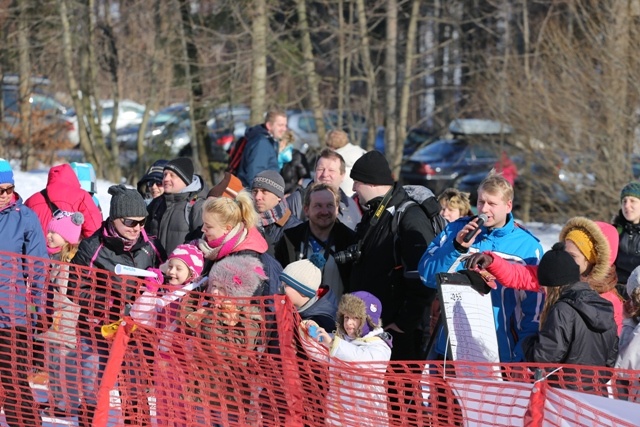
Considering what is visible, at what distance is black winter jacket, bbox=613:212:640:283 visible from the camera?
751 centimetres

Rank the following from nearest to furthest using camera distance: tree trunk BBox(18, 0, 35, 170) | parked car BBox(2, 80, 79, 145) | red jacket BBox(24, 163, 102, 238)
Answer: red jacket BBox(24, 163, 102, 238), tree trunk BBox(18, 0, 35, 170), parked car BBox(2, 80, 79, 145)

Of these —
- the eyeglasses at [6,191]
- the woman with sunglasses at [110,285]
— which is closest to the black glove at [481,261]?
the woman with sunglasses at [110,285]

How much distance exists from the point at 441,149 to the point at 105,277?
51.2 feet

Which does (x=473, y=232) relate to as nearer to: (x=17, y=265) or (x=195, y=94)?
(x=17, y=265)

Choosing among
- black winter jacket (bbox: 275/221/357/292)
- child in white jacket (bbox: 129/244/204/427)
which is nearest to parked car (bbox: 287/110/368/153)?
black winter jacket (bbox: 275/221/357/292)

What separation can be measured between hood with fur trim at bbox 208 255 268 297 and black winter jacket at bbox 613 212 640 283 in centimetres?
341

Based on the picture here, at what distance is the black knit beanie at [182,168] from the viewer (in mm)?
6941

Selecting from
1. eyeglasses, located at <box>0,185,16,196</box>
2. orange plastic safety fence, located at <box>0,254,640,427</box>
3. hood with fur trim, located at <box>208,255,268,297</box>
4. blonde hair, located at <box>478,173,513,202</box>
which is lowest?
orange plastic safety fence, located at <box>0,254,640,427</box>

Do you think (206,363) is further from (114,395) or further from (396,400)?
(396,400)

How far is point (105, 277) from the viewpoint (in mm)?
5793

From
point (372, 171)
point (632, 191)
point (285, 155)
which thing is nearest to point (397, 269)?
point (372, 171)

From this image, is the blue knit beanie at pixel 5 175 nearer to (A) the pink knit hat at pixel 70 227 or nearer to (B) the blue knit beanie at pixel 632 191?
(A) the pink knit hat at pixel 70 227

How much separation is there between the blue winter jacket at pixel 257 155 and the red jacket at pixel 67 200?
2154 mm

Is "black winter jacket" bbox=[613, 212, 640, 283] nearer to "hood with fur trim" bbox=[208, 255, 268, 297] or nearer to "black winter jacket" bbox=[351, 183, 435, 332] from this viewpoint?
"black winter jacket" bbox=[351, 183, 435, 332]
